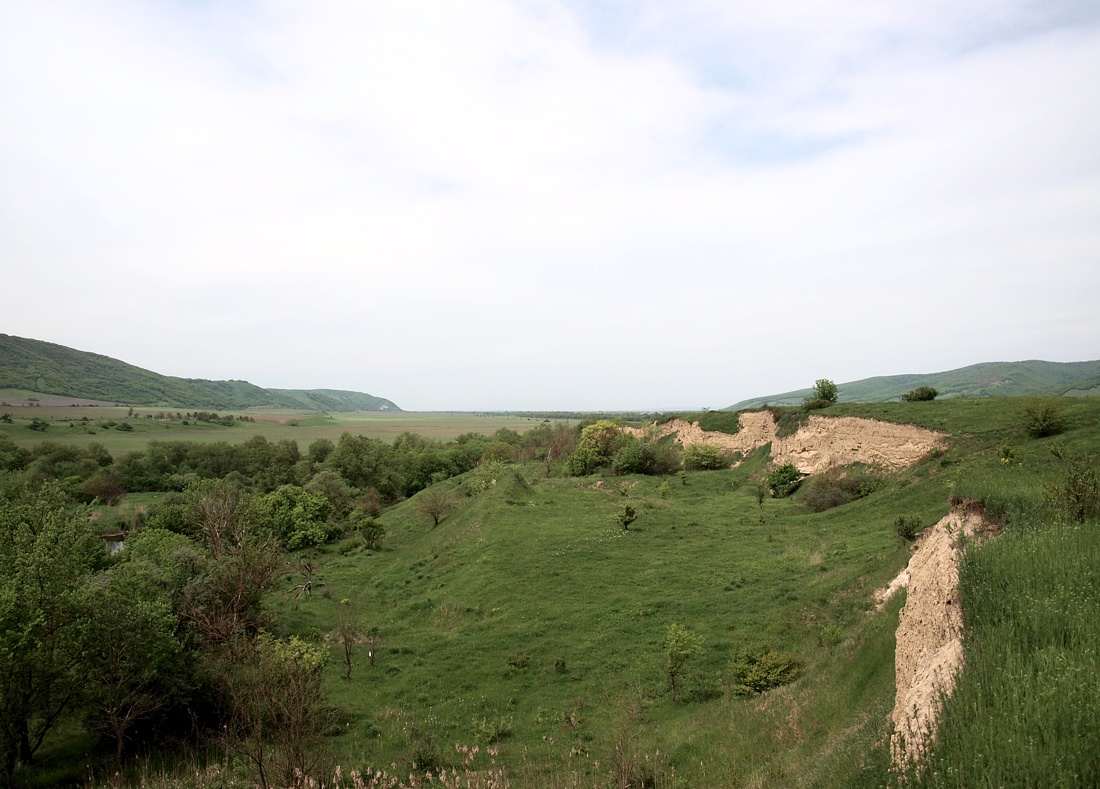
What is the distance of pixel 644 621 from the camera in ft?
67.9

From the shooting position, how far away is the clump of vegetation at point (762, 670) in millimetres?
13984

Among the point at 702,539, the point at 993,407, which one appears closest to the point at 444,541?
the point at 702,539

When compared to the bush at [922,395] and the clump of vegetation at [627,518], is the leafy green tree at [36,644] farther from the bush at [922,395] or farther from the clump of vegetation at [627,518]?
the bush at [922,395]

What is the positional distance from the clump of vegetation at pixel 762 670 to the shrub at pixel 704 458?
39.2 metres

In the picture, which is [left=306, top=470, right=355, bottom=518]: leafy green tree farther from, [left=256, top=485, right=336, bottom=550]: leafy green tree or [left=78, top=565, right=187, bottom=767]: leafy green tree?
[left=78, top=565, right=187, bottom=767]: leafy green tree

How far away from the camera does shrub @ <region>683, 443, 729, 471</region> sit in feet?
175

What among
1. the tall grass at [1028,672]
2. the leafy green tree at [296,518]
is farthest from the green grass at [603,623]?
the leafy green tree at [296,518]

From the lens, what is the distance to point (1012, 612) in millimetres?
6195

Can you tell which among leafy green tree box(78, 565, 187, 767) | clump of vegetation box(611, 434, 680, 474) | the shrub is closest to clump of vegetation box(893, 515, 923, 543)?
leafy green tree box(78, 565, 187, 767)

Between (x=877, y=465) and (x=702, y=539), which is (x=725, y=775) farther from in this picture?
(x=877, y=465)

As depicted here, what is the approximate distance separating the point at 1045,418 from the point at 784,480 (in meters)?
17.0

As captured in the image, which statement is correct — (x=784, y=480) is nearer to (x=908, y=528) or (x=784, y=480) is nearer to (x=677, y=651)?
(x=908, y=528)

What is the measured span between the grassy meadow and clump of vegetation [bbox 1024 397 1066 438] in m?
0.50

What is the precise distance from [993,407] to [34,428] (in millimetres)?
155190
